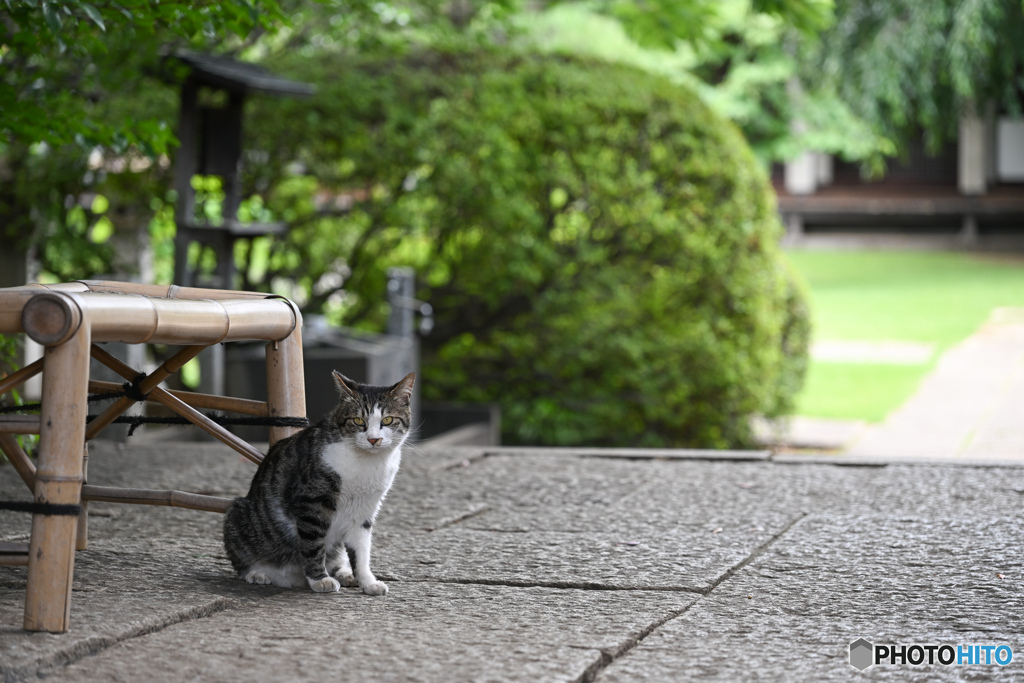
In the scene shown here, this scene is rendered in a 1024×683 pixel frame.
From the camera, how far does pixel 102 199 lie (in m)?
6.97

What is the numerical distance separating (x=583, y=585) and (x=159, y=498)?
1.08 m

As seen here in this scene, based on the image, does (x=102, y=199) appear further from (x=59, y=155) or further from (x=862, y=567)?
(x=862, y=567)

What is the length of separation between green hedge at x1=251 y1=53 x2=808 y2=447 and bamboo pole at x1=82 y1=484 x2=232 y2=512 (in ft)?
13.0

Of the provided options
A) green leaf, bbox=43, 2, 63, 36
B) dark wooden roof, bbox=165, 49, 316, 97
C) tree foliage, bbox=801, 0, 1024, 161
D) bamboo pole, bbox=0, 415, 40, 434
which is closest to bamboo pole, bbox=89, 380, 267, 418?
bamboo pole, bbox=0, 415, 40, 434

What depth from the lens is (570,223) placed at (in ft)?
22.9

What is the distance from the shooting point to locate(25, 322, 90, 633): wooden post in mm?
2301

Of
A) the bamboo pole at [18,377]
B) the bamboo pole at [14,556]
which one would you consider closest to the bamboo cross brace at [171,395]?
the bamboo pole at [18,377]

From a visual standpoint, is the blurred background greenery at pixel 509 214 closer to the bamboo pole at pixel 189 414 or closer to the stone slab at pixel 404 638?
the bamboo pole at pixel 189 414

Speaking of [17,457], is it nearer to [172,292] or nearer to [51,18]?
[172,292]

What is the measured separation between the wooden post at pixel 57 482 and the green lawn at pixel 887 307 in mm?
6738

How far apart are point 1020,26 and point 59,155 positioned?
11235 mm

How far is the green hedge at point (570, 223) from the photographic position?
6773mm

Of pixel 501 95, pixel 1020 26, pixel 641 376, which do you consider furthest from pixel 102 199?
pixel 1020 26

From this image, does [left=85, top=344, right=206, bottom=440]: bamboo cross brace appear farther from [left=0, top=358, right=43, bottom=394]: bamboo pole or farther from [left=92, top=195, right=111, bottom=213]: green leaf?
[left=92, top=195, right=111, bottom=213]: green leaf
